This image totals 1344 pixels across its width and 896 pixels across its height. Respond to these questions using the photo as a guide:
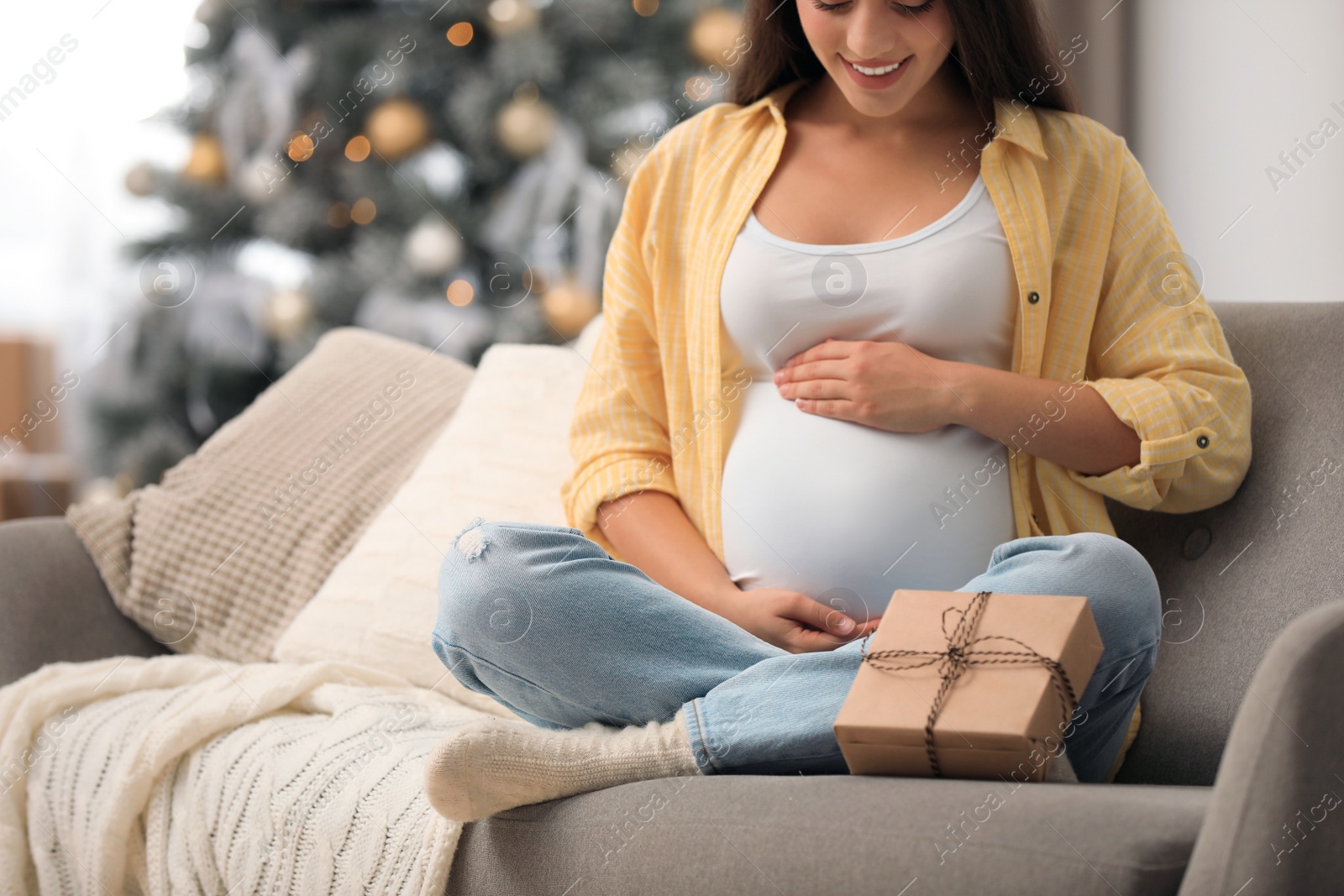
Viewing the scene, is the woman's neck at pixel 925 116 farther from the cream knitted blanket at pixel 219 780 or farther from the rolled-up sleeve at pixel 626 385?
the cream knitted blanket at pixel 219 780

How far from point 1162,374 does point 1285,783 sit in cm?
54

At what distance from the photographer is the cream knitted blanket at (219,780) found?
959mm

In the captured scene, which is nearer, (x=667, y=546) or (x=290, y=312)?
(x=667, y=546)

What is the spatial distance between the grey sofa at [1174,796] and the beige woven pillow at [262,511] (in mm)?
705

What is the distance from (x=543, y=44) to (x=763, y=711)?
5.87 ft

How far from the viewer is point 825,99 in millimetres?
1249

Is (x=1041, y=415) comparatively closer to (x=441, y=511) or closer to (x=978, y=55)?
(x=978, y=55)

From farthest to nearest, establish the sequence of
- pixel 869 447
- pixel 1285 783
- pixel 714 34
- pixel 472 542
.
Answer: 1. pixel 714 34
2. pixel 869 447
3. pixel 472 542
4. pixel 1285 783

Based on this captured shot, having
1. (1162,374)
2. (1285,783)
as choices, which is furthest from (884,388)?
(1285,783)

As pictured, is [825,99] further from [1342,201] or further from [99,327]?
[99,327]

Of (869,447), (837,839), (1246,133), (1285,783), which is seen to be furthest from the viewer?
(1246,133)

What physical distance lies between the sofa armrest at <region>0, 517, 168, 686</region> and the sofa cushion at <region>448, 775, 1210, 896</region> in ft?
2.44

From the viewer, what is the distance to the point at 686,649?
93cm

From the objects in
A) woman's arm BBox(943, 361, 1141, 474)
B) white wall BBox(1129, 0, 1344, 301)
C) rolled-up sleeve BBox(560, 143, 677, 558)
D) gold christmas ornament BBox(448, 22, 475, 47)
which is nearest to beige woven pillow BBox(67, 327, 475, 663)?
rolled-up sleeve BBox(560, 143, 677, 558)
